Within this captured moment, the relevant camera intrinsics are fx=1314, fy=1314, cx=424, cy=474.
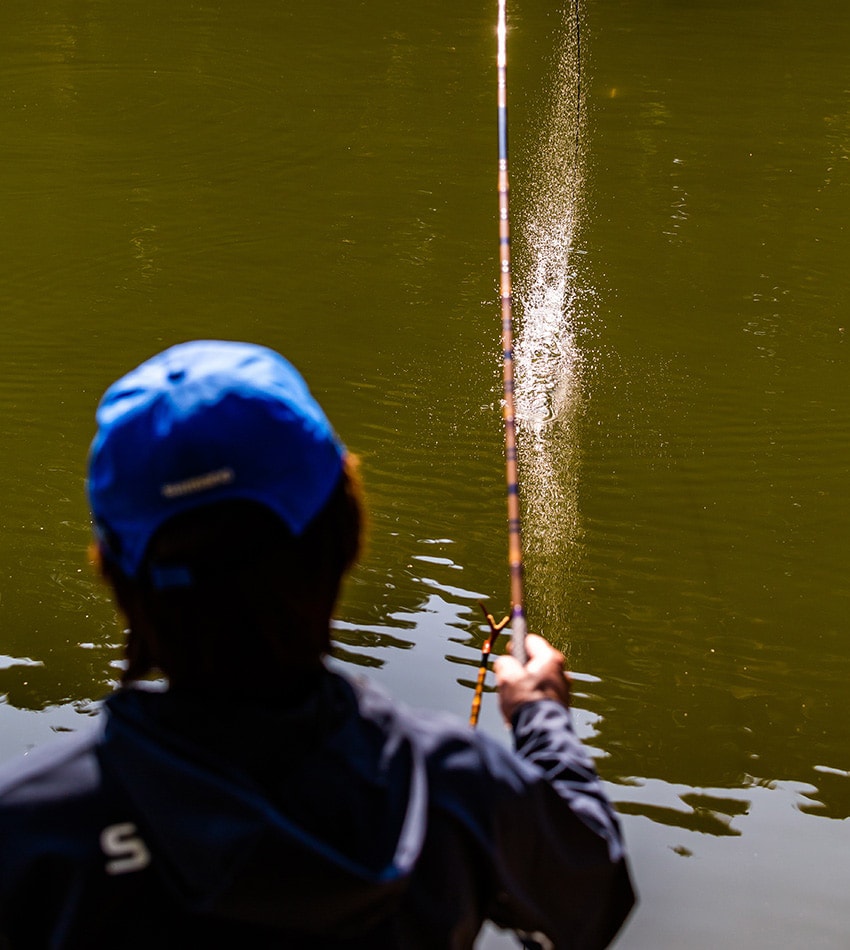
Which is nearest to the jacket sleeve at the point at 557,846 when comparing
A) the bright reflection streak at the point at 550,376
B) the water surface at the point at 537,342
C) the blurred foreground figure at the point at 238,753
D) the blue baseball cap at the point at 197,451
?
the blurred foreground figure at the point at 238,753

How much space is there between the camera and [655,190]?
17.0 ft

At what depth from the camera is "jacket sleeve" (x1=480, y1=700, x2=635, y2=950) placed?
887 mm

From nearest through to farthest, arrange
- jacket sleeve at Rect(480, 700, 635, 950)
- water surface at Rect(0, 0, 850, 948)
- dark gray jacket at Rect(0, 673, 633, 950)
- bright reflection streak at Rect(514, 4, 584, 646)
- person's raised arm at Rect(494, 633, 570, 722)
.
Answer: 1. dark gray jacket at Rect(0, 673, 633, 950)
2. jacket sleeve at Rect(480, 700, 635, 950)
3. person's raised arm at Rect(494, 633, 570, 722)
4. water surface at Rect(0, 0, 850, 948)
5. bright reflection streak at Rect(514, 4, 584, 646)

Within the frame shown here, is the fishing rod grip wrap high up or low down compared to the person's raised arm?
down

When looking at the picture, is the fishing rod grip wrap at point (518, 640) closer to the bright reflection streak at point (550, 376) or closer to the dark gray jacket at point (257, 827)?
the dark gray jacket at point (257, 827)

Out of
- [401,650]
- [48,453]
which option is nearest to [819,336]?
[401,650]

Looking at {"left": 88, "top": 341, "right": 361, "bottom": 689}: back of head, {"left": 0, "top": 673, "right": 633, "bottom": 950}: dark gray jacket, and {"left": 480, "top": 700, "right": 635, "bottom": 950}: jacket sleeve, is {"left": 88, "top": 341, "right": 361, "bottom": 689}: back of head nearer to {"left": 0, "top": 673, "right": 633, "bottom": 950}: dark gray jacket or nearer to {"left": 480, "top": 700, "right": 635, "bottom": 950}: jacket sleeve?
{"left": 0, "top": 673, "right": 633, "bottom": 950}: dark gray jacket

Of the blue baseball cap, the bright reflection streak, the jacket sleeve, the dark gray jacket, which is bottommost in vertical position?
the bright reflection streak

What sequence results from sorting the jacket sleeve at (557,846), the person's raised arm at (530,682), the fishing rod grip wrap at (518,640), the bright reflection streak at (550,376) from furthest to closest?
the bright reflection streak at (550,376) < the fishing rod grip wrap at (518,640) < the person's raised arm at (530,682) < the jacket sleeve at (557,846)

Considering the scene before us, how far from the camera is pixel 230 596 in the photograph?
800mm

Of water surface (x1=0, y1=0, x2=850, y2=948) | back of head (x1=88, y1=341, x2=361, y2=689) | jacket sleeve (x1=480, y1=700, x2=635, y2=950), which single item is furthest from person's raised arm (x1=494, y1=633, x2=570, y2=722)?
water surface (x1=0, y1=0, x2=850, y2=948)

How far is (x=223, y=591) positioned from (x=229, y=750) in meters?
0.10

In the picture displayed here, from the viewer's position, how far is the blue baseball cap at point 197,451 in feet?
2.64

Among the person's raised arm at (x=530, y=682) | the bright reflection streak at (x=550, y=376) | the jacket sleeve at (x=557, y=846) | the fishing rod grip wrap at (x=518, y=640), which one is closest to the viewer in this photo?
the jacket sleeve at (x=557, y=846)
